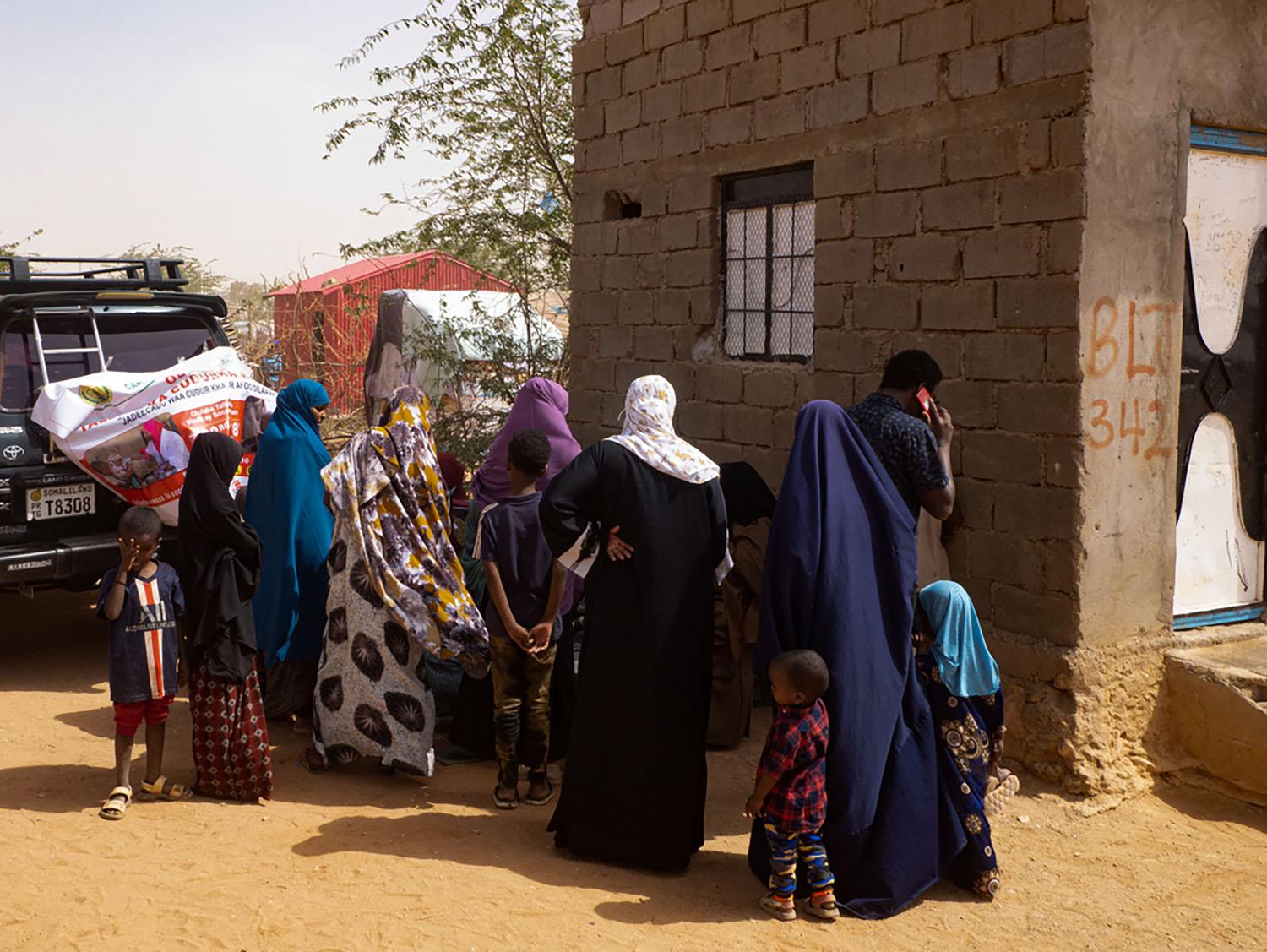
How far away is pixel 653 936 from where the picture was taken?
3.73m

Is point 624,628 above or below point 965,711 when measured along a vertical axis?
above

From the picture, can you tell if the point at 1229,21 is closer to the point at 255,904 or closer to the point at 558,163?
the point at 255,904

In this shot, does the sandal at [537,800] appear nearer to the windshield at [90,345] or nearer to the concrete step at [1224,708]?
the concrete step at [1224,708]

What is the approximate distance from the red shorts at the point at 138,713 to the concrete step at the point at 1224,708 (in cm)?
411

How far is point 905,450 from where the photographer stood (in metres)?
4.42

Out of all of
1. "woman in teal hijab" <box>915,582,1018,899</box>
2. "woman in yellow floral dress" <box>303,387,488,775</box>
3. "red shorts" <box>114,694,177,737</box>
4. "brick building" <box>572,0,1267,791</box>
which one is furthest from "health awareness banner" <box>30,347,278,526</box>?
"woman in teal hijab" <box>915,582,1018,899</box>

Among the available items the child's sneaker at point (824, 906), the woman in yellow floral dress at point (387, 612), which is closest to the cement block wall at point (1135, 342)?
the child's sneaker at point (824, 906)

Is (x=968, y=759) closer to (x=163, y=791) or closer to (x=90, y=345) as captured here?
(x=163, y=791)

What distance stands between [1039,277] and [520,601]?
242 cm

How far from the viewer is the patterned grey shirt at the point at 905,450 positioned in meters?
4.41

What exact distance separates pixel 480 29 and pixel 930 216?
636 cm

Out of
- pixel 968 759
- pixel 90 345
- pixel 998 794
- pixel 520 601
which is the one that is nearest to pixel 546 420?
pixel 520 601

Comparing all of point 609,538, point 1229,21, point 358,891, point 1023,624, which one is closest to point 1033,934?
point 1023,624

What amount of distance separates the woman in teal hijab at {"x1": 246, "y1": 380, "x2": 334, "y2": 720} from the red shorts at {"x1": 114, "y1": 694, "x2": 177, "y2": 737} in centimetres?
83
